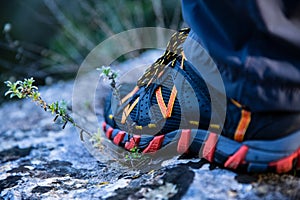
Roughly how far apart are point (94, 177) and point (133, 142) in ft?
0.53

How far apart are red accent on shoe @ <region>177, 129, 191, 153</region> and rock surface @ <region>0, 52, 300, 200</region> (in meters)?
0.04

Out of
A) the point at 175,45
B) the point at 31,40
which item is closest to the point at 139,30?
the point at 31,40

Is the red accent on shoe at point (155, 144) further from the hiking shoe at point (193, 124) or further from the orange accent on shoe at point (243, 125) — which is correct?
the orange accent on shoe at point (243, 125)

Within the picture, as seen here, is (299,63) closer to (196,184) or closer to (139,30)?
(196,184)

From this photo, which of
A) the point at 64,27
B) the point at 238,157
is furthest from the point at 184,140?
the point at 64,27

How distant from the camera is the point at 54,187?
130 cm

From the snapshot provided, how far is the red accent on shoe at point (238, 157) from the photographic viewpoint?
1056 mm

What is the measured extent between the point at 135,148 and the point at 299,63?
546mm

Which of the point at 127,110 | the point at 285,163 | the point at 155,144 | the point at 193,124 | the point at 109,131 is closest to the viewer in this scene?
the point at 285,163

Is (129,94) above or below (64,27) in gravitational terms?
below

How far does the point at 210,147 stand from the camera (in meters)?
1.12

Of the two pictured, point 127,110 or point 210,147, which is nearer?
point 210,147

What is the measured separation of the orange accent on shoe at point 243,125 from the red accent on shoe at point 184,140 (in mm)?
153

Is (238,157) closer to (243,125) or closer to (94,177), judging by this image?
(243,125)
